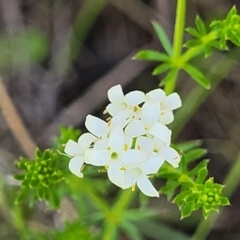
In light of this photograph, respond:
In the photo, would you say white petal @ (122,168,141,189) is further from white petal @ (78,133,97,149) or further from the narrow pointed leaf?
the narrow pointed leaf

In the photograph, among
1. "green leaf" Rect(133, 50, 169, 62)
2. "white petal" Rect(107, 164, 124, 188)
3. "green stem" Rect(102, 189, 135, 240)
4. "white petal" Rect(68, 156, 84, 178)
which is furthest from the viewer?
"green stem" Rect(102, 189, 135, 240)

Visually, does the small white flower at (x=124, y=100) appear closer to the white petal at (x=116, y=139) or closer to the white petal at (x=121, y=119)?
the white petal at (x=121, y=119)

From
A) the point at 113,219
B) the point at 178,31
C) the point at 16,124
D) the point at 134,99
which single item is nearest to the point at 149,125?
the point at 134,99

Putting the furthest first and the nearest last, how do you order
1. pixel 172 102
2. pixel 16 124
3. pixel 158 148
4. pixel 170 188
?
1. pixel 16 124
2. pixel 170 188
3. pixel 172 102
4. pixel 158 148

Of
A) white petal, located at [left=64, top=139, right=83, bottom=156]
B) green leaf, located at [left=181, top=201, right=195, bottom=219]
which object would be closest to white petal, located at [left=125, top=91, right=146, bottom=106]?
white petal, located at [left=64, top=139, right=83, bottom=156]

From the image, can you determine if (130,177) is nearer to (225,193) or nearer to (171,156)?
(171,156)

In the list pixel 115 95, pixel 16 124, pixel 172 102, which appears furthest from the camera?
pixel 16 124

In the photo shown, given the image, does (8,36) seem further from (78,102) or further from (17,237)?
(17,237)
